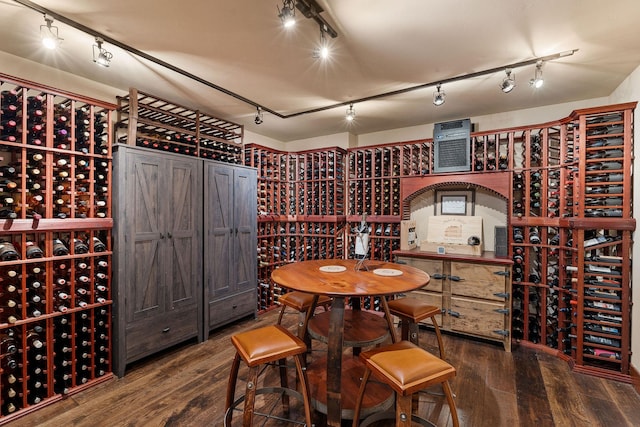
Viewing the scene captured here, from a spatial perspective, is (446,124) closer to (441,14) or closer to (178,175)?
(441,14)

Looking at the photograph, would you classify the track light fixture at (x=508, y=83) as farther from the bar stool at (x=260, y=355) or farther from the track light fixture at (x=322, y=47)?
the bar stool at (x=260, y=355)

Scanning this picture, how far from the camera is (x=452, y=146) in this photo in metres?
3.57

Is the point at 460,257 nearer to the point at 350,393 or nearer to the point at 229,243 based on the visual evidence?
the point at 350,393

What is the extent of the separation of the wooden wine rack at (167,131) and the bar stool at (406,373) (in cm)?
275

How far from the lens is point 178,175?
2957 mm

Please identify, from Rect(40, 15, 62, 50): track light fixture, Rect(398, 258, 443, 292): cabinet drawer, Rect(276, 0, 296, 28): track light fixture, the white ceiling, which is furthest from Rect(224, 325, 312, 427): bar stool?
Rect(40, 15, 62, 50): track light fixture

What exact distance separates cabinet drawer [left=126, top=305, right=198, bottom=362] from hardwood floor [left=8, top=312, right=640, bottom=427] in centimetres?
16

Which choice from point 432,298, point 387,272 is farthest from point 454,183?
point 387,272

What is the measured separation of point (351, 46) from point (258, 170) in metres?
2.31

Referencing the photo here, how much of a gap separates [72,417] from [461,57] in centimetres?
399

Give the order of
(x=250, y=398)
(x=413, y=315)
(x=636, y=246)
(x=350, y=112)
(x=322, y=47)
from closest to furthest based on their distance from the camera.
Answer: (x=250, y=398) < (x=322, y=47) < (x=413, y=315) < (x=636, y=246) < (x=350, y=112)

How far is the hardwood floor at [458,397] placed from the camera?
2.00m

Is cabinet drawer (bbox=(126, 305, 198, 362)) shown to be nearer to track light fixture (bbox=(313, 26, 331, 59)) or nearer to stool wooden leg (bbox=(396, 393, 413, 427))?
stool wooden leg (bbox=(396, 393, 413, 427))

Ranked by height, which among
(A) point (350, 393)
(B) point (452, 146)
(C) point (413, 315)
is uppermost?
(B) point (452, 146)
